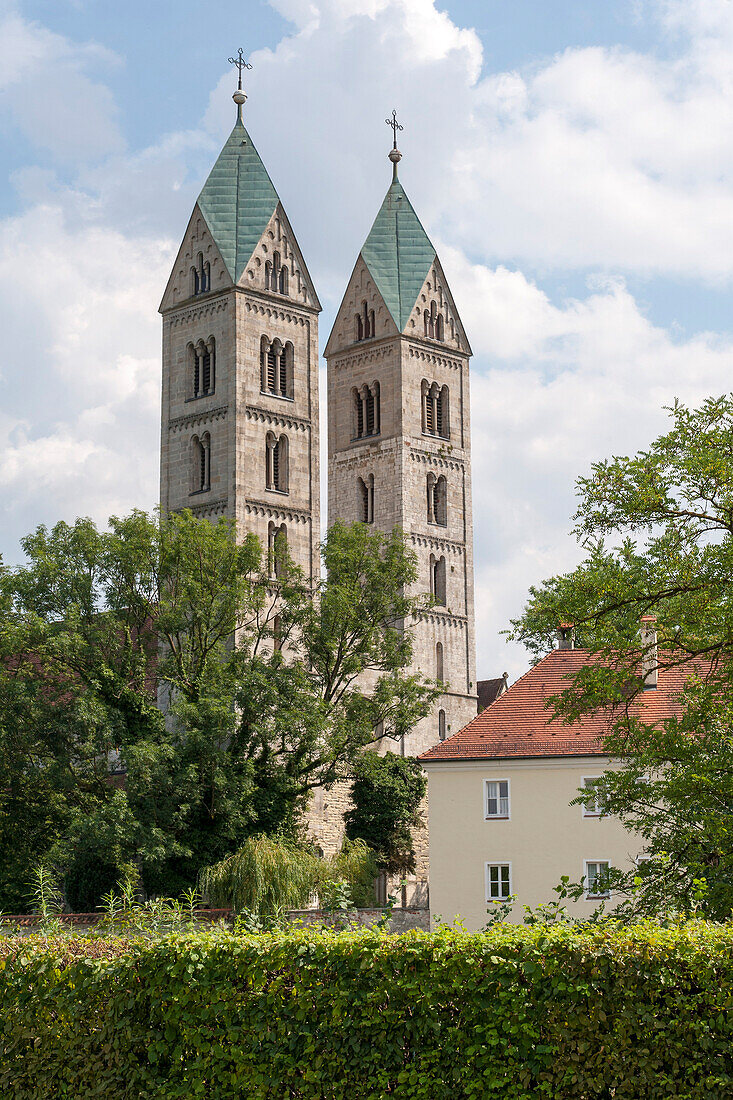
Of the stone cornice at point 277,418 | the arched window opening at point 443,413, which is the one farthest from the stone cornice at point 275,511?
the arched window opening at point 443,413

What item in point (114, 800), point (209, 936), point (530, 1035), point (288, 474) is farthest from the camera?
point (288, 474)

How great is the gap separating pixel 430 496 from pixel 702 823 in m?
56.0

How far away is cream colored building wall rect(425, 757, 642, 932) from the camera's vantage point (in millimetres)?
34375

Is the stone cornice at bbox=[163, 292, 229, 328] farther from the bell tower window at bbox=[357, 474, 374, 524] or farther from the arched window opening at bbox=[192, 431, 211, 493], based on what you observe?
the bell tower window at bbox=[357, 474, 374, 524]

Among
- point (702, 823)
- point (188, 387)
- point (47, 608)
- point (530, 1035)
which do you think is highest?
point (188, 387)

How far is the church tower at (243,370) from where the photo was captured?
64.1m

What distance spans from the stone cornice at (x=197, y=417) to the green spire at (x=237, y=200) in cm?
611

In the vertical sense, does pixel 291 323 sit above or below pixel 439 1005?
above

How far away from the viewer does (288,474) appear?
65.2 m

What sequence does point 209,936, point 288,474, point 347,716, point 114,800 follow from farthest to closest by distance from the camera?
point 288,474, point 347,716, point 114,800, point 209,936

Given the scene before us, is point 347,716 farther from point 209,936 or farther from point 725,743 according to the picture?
point 209,936

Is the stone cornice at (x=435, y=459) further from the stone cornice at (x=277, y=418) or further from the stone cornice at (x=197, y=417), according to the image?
the stone cornice at (x=197, y=417)

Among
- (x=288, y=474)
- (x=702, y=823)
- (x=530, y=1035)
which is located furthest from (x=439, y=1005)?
(x=288, y=474)

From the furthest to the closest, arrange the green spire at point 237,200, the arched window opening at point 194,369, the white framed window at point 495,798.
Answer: the green spire at point 237,200 → the arched window opening at point 194,369 → the white framed window at point 495,798
